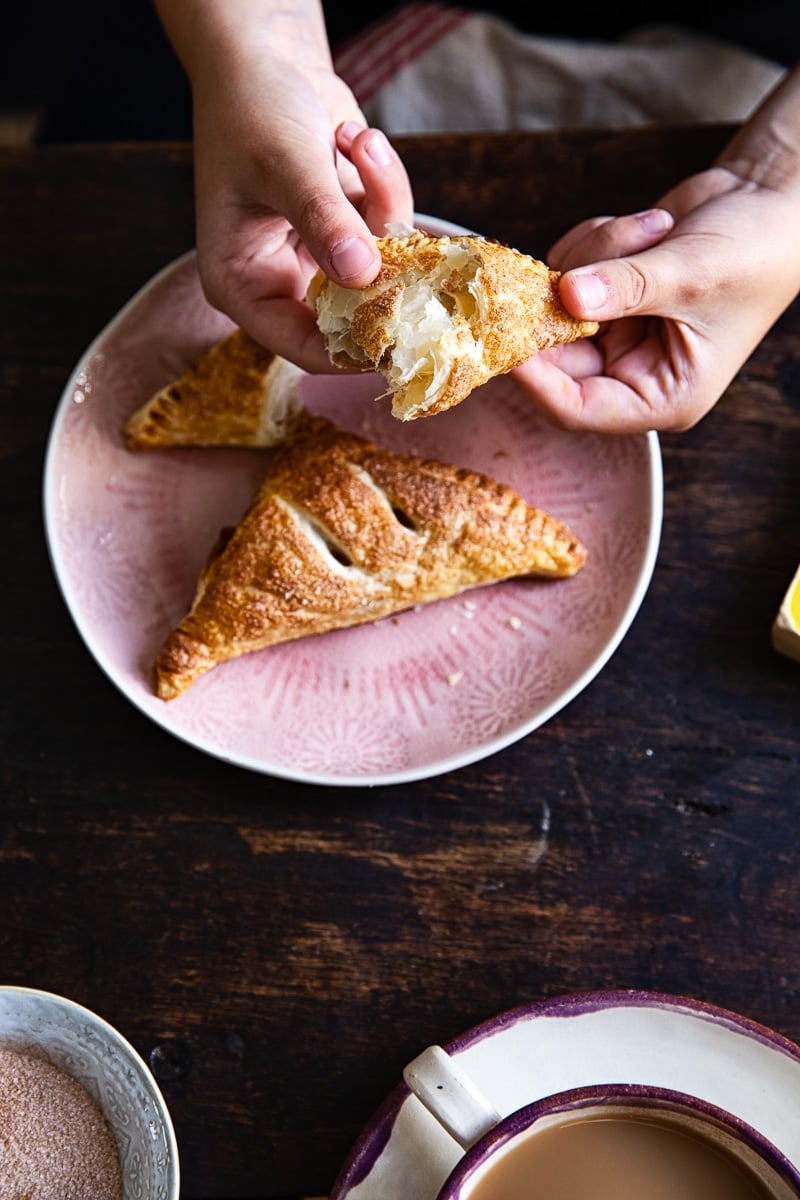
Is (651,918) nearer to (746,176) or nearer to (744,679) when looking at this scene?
(744,679)

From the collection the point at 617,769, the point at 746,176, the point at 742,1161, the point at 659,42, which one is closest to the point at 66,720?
the point at 617,769

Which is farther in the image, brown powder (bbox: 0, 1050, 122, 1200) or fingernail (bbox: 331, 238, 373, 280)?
brown powder (bbox: 0, 1050, 122, 1200)

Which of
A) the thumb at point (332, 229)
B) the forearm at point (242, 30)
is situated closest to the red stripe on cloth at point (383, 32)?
the forearm at point (242, 30)

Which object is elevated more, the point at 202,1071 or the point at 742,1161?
the point at 742,1161

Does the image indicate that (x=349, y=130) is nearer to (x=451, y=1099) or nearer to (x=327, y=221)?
(x=327, y=221)

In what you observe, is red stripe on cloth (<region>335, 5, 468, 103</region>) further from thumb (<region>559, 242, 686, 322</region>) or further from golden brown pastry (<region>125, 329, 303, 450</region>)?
thumb (<region>559, 242, 686, 322</region>)

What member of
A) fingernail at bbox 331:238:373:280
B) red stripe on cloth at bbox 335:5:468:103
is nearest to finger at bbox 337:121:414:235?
fingernail at bbox 331:238:373:280

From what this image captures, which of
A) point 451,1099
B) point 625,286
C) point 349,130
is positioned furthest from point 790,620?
point 349,130
